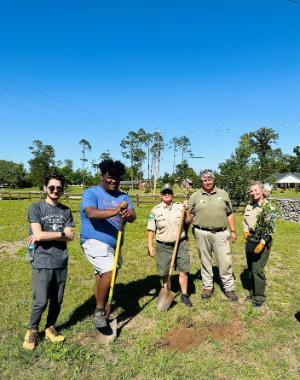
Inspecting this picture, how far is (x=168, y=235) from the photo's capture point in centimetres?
554

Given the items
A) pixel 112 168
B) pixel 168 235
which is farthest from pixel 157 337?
pixel 112 168

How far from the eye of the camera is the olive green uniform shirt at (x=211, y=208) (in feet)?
18.8

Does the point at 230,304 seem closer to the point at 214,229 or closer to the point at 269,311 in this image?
the point at 269,311

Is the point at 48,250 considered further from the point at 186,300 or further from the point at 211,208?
the point at 211,208

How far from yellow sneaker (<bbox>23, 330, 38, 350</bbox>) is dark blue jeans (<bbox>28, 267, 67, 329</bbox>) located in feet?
0.24

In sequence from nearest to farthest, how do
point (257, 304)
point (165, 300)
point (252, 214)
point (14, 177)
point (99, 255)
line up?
1. point (99, 255)
2. point (165, 300)
3. point (257, 304)
4. point (252, 214)
5. point (14, 177)

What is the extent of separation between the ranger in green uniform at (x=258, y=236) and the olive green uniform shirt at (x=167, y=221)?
1187 mm

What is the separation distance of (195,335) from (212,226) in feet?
6.26

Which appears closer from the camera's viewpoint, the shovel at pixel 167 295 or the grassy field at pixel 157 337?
the grassy field at pixel 157 337

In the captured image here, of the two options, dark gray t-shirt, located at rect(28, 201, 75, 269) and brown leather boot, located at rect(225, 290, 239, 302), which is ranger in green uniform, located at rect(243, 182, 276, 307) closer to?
brown leather boot, located at rect(225, 290, 239, 302)

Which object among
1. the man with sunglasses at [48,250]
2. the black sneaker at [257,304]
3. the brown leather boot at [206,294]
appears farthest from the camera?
the brown leather boot at [206,294]

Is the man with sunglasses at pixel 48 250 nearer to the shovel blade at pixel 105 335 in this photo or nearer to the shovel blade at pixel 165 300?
the shovel blade at pixel 105 335

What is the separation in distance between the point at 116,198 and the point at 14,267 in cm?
502

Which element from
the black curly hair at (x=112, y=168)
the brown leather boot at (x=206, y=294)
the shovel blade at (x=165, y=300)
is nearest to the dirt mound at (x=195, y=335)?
the shovel blade at (x=165, y=300)
